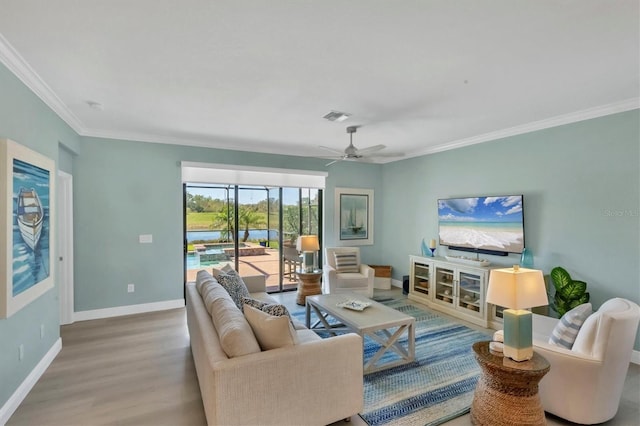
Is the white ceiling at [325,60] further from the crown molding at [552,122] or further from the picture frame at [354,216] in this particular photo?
the picture frame at [354,216]

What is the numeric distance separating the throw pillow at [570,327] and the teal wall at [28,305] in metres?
4.05

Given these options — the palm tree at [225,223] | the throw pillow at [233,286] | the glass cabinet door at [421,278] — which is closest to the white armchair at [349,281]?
the glass cabinet door at [421,278]

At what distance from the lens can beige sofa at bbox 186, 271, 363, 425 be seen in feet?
5.83

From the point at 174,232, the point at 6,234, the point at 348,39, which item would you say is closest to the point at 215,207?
the point at 174,232

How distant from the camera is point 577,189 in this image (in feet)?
11.6

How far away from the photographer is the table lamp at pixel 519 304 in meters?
2.05

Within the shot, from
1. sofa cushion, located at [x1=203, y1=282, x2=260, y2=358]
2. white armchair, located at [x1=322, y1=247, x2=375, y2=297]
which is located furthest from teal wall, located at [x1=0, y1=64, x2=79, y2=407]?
white armchair, located at [x1=322, y1=247, x2=375, y2=297]

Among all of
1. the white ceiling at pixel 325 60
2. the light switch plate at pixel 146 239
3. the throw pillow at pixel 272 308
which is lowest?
the throw pillow at pixel 272 308

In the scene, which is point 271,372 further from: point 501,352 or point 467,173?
point 467,173

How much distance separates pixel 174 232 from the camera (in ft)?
15.7

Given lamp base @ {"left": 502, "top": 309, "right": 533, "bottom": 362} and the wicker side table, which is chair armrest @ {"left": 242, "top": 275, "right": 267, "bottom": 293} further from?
lamp base @ {"left": 502, "top": 309, "right": 533, "bottom": 362}

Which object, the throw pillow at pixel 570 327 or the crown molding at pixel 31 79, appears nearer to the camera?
the crown molding at pixel 31 79

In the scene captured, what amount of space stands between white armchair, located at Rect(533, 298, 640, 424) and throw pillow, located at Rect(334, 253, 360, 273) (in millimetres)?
3475

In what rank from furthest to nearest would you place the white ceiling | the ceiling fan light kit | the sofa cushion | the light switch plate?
1. the light switch plate
2. the ceiling fan light kit
3. the sofa cushion
4. the white ceiling
